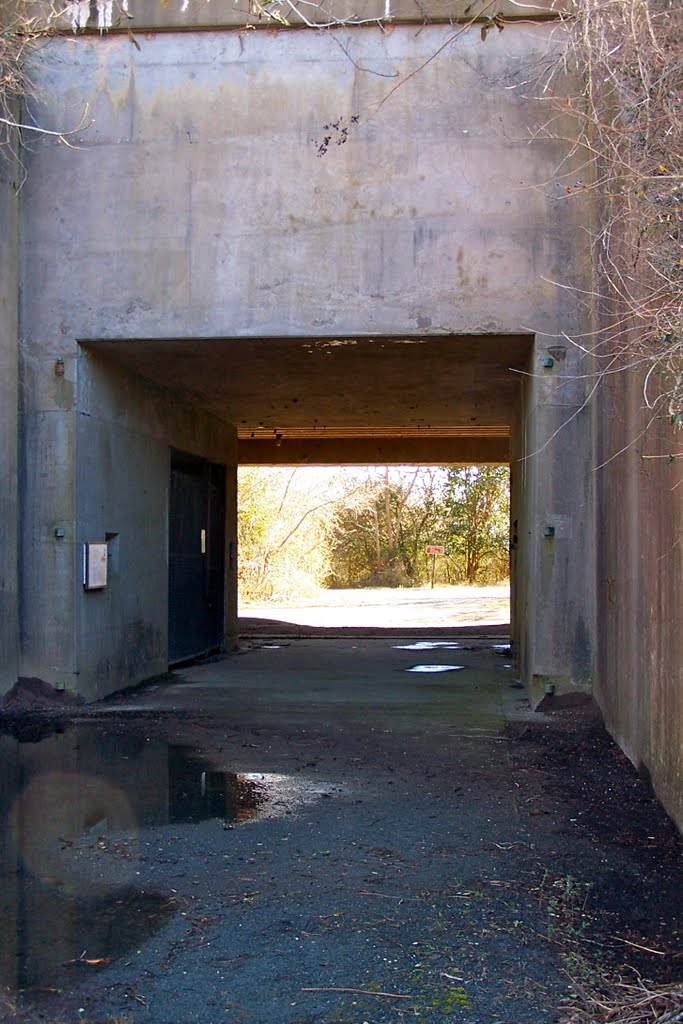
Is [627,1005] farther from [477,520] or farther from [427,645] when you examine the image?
[477,520]

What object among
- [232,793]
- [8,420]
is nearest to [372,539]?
[8,420]

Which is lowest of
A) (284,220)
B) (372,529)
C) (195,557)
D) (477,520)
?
(195,557)

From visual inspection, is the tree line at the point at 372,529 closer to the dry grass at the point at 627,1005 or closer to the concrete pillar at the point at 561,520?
the concrete pillar at the point at 561,520

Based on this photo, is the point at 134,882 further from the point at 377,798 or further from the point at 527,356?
the point at 527,356

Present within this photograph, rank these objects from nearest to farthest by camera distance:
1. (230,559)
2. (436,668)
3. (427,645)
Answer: (436,668)
(230,559)
(427,645)

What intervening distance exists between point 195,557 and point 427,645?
14.8 feet

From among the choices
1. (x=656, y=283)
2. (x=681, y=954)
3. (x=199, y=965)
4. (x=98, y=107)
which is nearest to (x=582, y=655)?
(x=656, y=283)

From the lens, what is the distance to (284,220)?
8.53 m

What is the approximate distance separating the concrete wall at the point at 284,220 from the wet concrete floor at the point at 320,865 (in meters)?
1.67

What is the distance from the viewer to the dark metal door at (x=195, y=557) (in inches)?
468

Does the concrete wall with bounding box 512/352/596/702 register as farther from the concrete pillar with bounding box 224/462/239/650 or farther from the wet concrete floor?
the concrete pillar with bounding box 224/462/239/650

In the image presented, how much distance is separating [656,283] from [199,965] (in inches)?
162

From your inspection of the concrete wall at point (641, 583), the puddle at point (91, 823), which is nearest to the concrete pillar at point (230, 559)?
the puddle at point (91, 823)

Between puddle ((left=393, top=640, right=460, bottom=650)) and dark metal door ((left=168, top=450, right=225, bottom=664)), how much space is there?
2.96 metres
